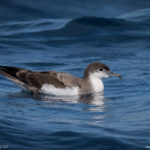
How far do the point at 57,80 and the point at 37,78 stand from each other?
56 centimetres

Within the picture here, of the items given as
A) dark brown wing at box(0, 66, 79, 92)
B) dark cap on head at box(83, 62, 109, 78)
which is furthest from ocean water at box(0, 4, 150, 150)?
dark cap on head at box(83, 62, 109, 78)

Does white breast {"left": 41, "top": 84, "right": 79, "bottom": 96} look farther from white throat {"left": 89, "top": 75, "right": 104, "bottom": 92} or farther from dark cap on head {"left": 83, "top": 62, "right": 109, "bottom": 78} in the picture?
dark cap on head {"left": 83, "top": 62, "right": 109, "bottom": 78}

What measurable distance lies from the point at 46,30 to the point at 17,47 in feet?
7.82

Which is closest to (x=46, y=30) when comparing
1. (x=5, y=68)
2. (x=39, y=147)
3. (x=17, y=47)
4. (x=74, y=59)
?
(x=17, y=47)

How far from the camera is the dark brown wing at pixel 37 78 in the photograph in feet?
33.5

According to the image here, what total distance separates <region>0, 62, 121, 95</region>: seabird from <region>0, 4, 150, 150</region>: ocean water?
0.82 feet

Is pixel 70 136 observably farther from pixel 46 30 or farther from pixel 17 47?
pixel 46 30

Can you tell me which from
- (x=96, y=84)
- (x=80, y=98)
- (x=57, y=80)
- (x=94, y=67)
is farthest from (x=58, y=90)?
(x=94, y=67)

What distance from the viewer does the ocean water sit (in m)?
6.31

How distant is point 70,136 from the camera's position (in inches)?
251

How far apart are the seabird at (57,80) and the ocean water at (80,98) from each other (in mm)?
250

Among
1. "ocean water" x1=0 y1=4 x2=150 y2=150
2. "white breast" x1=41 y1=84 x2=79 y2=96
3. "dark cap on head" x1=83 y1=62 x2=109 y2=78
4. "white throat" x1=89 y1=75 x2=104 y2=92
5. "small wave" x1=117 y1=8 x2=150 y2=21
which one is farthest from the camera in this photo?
"small wave" x1=117 y1=8 x2=150 y2=21

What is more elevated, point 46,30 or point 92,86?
point 46,30

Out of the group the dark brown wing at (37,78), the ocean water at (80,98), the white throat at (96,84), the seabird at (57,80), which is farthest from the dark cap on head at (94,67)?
the ocean water at (80,98)
